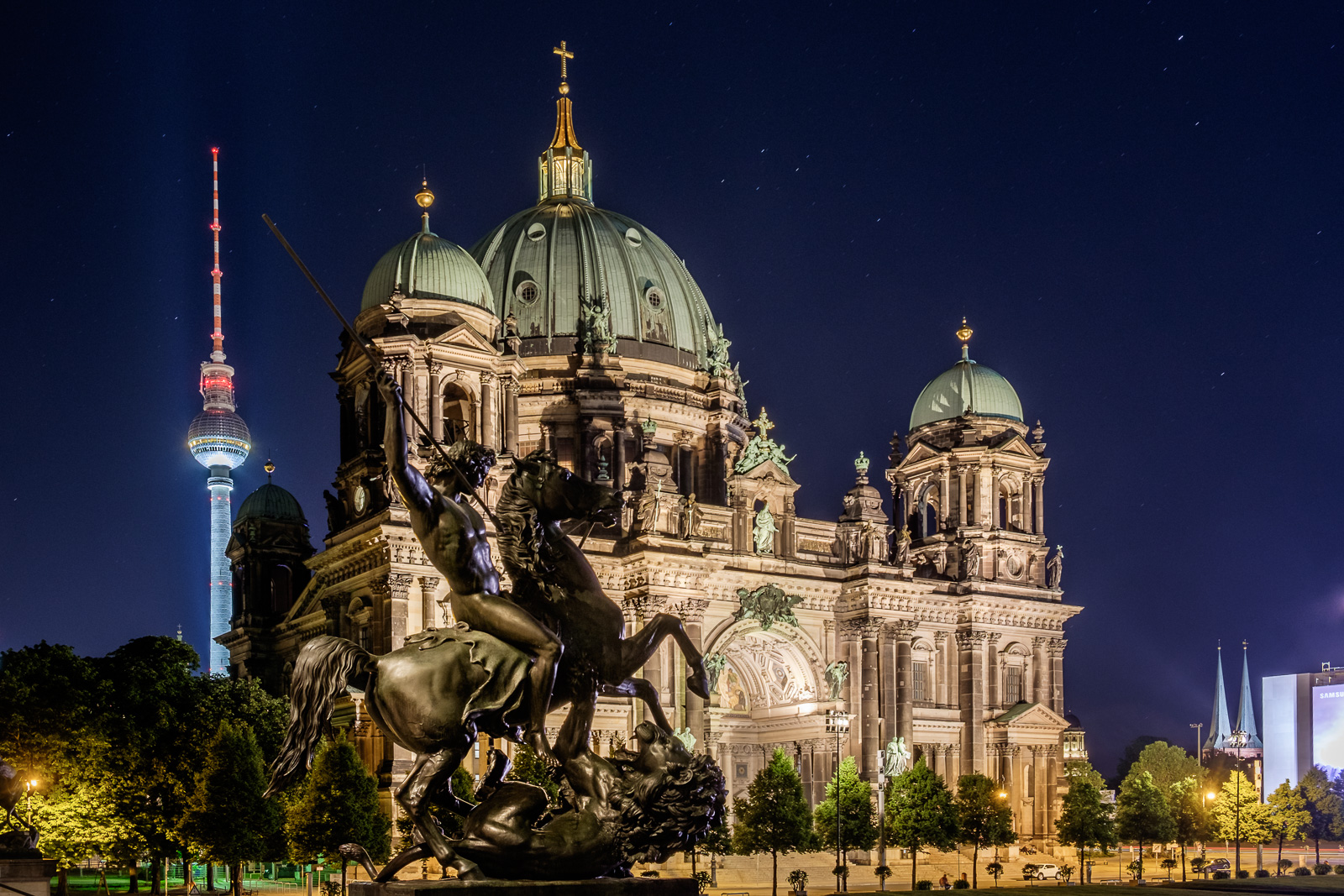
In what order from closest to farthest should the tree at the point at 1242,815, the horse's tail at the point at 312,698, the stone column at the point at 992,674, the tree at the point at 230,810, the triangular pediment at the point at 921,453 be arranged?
1. the horse's tail at the point at 312,698
2. the tree at the point at 230,810
3. the stone column at the point at 992,674
4. the tree at the point at 1242,815
5. the triangular pediment at the point at 921,453

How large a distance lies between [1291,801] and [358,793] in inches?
2404

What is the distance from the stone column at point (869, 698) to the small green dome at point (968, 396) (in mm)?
17641

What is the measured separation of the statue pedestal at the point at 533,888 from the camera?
15938 millimetres

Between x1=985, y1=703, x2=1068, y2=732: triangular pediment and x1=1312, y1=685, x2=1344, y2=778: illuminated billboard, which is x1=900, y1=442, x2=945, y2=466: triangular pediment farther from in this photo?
x1=1312, y1=685, x2=1344, y2=778: illuminated billboard

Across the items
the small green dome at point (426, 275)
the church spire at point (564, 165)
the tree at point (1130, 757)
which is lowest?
the tree at point (1130, 757)

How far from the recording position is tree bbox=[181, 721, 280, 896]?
176ft

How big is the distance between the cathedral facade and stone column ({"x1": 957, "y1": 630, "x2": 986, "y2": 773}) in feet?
0.47

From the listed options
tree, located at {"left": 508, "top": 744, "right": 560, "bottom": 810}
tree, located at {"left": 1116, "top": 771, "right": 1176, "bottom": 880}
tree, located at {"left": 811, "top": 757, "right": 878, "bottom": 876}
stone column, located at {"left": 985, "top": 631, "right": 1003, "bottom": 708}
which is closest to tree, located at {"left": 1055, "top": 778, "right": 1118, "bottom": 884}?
tree, located at {"left": 1116, "top": 771, "right": 1176, "bottom": 880}

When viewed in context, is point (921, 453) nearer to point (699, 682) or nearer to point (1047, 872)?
point (1047, 872)

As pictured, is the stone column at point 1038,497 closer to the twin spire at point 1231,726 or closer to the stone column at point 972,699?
the stone column at point 972,699

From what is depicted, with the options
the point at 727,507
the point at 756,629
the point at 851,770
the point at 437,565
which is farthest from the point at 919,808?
the point at 437,565

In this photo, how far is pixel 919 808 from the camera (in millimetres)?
69188

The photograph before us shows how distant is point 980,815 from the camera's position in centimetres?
7312

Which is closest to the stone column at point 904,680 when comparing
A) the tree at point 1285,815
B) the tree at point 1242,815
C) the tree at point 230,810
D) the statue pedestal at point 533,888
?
the tree at point 1242,815
